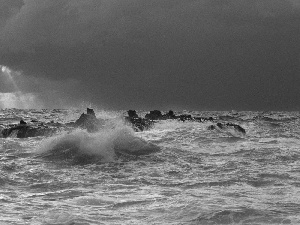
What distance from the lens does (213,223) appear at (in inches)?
249

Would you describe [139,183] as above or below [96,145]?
below

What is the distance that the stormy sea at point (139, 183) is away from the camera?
6719 millimetres

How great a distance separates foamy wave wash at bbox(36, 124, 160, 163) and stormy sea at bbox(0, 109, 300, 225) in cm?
→ 3

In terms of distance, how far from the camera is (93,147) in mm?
14703

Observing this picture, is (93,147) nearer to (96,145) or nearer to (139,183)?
(96,145)

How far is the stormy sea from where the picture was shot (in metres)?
6.72

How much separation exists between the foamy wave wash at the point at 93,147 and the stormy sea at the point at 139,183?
1.2 inches

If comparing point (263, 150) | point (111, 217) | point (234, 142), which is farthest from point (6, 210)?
point (234, 142)

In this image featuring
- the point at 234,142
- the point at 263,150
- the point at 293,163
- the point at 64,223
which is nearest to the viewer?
the point at 64,223

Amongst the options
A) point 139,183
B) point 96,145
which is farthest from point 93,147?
point 139,183

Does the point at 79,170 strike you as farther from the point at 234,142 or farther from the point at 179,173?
the point at 234,142

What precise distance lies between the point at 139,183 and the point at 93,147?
5126 mm

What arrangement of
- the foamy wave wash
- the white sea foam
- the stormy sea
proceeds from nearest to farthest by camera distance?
the stormy sea < the foamy wave wash < the white sea foam

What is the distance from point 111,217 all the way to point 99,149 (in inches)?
315
